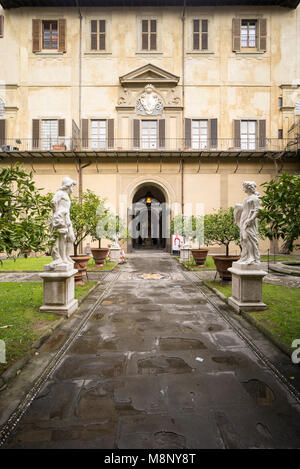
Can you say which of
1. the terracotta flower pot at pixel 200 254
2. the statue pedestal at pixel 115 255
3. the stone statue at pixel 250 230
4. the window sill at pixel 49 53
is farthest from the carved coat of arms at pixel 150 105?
the stone statue at pixel 250 230

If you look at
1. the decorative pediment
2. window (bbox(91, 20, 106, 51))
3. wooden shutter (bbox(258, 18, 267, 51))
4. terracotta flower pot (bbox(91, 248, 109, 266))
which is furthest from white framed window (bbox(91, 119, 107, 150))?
wooden shutter (bbox(258, 18, 267, 51))

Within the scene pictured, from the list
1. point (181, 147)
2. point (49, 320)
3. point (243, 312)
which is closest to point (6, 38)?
point (181, 147)

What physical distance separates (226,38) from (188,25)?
267 centimetres

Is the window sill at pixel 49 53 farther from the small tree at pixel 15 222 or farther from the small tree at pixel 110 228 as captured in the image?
the small tree at pixel 15 222

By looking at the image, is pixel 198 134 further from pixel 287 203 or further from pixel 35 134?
pixel 287 203

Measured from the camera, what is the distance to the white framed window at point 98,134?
17641 millimetres

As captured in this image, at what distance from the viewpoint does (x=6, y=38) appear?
1745cm

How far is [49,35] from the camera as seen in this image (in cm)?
1772

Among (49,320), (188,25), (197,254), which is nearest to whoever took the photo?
(49,320)

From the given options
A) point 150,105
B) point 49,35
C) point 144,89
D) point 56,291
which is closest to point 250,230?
point 56,291

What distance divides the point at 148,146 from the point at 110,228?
8204mm

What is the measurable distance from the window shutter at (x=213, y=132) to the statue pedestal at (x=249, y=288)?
14075 millimetres
